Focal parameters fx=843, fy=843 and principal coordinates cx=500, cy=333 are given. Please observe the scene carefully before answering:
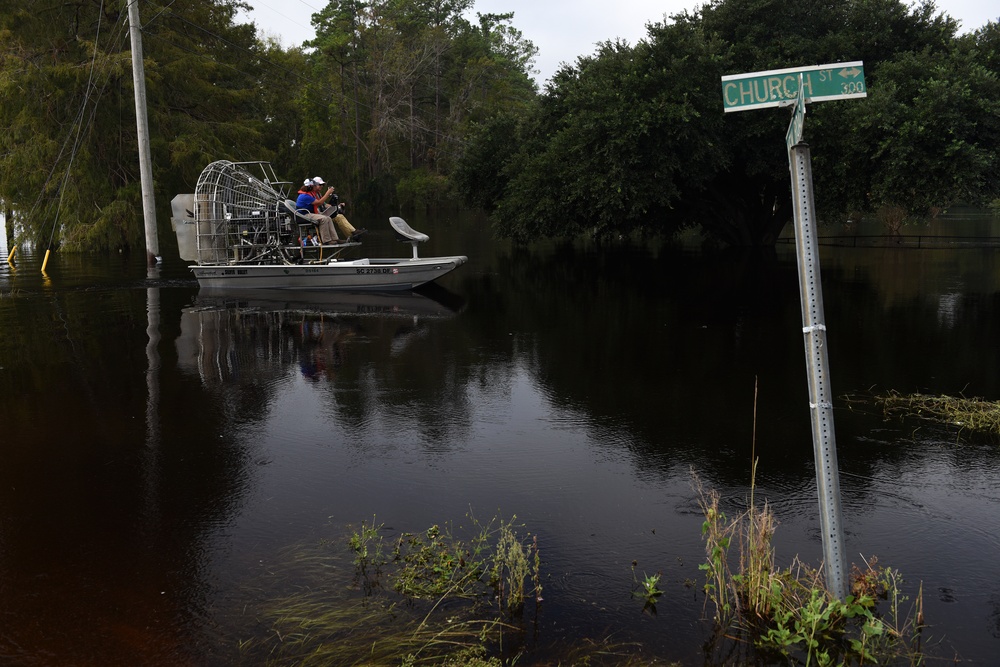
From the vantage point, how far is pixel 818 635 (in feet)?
15.2

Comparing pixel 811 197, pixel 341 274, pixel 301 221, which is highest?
pixel 301 221

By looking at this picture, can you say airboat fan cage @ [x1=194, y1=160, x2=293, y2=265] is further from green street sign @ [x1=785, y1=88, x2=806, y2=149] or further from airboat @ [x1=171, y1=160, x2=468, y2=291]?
green street sign @ [x1=785, y1=88, x2=806, y2=149]

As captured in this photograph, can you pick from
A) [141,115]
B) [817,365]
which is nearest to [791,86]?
[817,365]

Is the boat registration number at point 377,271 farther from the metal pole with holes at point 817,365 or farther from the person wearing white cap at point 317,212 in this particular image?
the metal pole with holes at point 817,365

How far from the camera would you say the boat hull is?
64.9 ft

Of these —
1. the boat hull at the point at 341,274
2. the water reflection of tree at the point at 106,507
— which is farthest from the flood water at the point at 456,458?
the boat hull at the point at 341,274

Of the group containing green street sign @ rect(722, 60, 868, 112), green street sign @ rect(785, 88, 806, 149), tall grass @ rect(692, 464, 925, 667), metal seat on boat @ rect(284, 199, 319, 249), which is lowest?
tall grass @ rect(692, 464, 925, 667)

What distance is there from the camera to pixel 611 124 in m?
25.4

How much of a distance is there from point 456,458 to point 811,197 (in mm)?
4486

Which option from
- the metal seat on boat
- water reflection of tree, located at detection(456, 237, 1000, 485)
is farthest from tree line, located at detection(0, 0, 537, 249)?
water reflection of tree, located at detection(456, 237, 1000, 485)

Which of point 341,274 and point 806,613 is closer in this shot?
point 806,613

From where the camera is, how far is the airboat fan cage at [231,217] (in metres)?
20.8

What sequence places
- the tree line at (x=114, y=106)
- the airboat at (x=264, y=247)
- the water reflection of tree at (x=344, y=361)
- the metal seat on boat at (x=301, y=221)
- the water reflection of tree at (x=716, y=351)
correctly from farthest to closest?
the tree line at (x=114, y=106) → the metal seat on boat at (x=301, y=221) → the airboat at (x=264, y=247) → the water reflection of tree at (x=344, y=361) → the water reflection of tree at (x=716, y=351)

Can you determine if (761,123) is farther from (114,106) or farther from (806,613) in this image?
(114,106)
